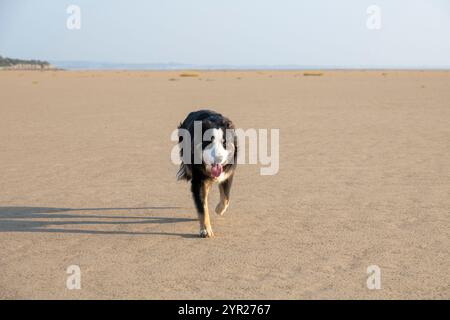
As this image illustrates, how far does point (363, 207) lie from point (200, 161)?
271cm

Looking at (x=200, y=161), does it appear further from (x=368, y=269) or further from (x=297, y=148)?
(x=297, y=148)

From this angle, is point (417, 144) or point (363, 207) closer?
point (363, 207)

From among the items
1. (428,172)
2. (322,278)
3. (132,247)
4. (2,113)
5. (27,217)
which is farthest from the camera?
(2,113)

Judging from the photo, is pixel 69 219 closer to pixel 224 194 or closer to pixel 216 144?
pixel 224 194

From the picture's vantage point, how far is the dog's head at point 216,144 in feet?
20.7

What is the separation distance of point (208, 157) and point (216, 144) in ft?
0.60

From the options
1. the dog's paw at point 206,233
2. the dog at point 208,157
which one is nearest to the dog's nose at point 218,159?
the dog at point 208,157

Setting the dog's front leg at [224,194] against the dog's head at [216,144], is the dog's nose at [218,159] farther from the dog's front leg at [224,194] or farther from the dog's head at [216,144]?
the dog's front leg at [224,194]

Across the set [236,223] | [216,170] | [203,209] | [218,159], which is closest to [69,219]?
[203,209]

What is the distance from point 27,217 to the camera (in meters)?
7.68

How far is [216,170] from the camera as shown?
6512 mm
